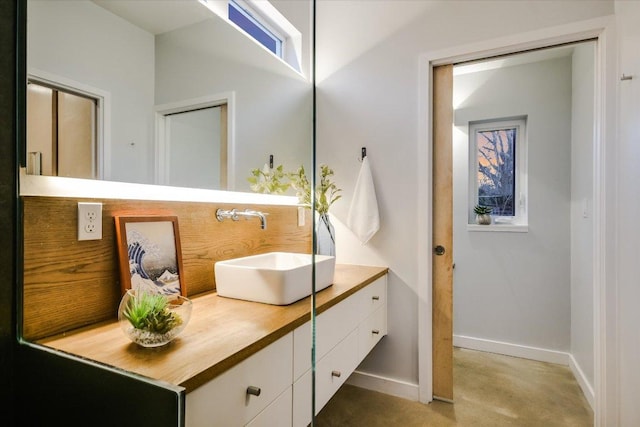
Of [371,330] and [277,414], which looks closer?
[277,414]

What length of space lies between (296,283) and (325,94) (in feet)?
4.73

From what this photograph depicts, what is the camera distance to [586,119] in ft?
6.58

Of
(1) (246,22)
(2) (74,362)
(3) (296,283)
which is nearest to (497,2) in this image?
(1) (246,22)

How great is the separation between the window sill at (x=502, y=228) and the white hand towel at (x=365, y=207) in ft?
3.84

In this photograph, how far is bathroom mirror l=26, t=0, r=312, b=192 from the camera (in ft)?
2.66

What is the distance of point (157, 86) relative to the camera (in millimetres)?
1048

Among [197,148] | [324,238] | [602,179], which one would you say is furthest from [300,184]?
[602,179]

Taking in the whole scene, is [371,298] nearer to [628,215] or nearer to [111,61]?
[628,215]

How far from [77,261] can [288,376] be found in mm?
647

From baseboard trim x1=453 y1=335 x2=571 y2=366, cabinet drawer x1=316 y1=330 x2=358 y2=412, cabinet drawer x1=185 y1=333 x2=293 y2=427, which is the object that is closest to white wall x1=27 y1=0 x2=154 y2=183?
cabinet drawer x1=185 y1=333 x2=293 y2=427

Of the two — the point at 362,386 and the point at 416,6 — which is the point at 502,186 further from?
the point at 362,386

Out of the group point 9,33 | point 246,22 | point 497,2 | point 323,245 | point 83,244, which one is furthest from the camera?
point 323,245

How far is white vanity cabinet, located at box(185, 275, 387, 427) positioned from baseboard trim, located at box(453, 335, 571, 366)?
1408 mm

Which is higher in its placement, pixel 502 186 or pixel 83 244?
pixel 502 186
